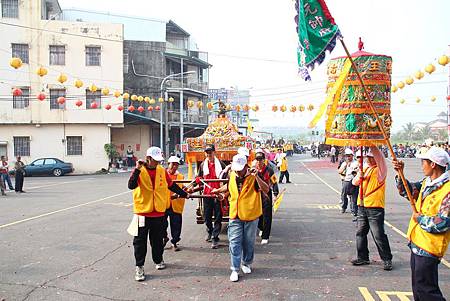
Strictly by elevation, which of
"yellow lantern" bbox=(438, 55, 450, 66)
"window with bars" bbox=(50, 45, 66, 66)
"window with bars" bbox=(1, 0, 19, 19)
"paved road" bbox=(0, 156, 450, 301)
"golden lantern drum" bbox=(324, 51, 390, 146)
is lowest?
"paved road" bbox=(0, 156, 450, 301)

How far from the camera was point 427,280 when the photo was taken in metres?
3.98

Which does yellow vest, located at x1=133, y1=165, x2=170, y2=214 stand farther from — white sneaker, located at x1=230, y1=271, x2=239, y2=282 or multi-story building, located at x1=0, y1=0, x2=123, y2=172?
multi-story building, located at x1=0, y1=0, x2=123, y2=172

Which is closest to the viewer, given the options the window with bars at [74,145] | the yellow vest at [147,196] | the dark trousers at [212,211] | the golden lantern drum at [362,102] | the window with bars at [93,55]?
the yellow vest at [147,196]

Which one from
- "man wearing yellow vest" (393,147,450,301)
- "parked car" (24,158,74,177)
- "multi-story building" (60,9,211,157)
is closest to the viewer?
"man wearing yellow vest" (393,147,450,301)

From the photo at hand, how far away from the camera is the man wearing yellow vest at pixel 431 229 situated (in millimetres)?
3920

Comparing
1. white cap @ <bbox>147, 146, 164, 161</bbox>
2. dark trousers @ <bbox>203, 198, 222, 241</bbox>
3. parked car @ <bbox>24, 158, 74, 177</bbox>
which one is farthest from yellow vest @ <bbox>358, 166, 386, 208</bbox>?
parked car @ <bbox>24, 158, 74, 177</bbox>

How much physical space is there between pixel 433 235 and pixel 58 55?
30055mm

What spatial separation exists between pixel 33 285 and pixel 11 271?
2.68ft

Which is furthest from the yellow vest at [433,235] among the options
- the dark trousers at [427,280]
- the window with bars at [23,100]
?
the window with bars at [23,100]

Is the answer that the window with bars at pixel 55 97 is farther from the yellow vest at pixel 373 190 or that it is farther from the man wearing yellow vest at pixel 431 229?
the man wearing yellow vest at pixel 431 229

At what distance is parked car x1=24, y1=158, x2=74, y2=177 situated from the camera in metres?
27.1

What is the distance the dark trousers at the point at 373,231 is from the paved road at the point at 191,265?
0.24 m

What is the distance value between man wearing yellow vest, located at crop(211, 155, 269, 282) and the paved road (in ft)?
0.96

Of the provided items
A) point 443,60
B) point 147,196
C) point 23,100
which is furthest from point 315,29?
point 23,100
